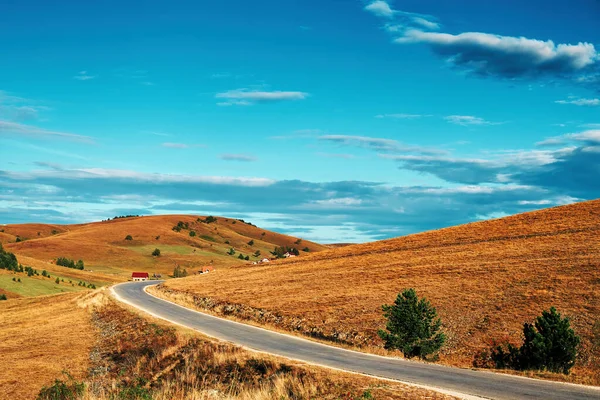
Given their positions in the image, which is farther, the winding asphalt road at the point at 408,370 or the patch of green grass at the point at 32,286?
the patch of green grass at the point at 32,286

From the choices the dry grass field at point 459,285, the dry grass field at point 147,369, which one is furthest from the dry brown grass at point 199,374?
the dry grass field at point 459,285

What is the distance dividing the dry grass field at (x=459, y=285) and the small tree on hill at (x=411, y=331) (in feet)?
3.57

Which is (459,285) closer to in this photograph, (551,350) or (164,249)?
(551,350)

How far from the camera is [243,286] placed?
62219mm

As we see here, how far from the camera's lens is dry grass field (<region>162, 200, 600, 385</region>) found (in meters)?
32.3

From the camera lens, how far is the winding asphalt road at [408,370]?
1512 centimetres

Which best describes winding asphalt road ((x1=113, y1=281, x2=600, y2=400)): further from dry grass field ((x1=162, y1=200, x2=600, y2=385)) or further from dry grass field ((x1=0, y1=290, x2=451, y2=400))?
dry grass field ((x1=162, y1=200, x2=600, y2=385))

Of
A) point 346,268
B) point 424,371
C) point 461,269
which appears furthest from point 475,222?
point 424,371

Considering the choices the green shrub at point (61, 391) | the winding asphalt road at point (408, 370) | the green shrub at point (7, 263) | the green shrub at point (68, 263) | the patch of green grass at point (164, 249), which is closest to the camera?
the winding asphalt road at point (408, 370)

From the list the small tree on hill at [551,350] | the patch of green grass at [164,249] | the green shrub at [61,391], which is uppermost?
the patch of green grass at [164,249]

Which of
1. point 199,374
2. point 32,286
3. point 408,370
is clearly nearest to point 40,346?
point 199,374

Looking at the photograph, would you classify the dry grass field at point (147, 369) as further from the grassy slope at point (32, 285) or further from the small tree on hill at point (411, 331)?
the grassy slope at point (32, 285)

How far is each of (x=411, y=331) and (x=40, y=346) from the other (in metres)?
21.6

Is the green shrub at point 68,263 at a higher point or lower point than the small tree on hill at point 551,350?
lower
